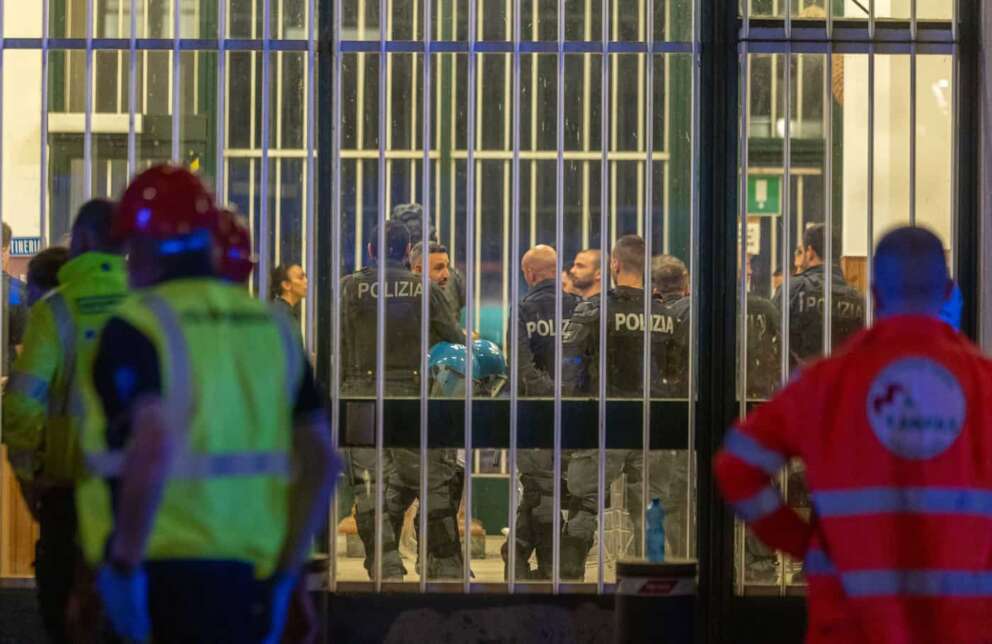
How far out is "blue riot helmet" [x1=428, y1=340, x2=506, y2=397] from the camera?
7.73 metres

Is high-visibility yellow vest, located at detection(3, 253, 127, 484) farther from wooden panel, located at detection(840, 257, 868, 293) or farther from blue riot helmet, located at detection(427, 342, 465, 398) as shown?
wooden panel, located at detection(840, 257, 868, 293)

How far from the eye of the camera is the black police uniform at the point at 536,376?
775 centimetres

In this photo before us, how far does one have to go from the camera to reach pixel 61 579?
6.07 m

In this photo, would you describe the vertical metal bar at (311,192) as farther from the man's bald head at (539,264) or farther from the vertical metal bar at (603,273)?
the vertical metal bar at (603,273)

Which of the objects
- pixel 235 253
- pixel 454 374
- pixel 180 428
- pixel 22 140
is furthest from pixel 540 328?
pixel 180 428

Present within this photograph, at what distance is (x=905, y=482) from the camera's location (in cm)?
405

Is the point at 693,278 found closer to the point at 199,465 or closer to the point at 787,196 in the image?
the point at 787,196

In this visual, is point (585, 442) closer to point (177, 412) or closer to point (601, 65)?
point (601, 65)

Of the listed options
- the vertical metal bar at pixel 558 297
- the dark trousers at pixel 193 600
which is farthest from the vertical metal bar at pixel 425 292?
the dark trousers at pixel 193 600

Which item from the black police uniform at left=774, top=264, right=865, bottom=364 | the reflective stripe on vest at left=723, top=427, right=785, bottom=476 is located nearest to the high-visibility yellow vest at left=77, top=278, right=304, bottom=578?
the reflective stripe on vest at left=723, top=427, right=785, bottom=476

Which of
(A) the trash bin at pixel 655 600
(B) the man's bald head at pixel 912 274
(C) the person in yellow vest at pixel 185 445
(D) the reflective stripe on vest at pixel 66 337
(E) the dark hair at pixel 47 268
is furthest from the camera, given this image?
(A) the trash bin at pixel 655 600

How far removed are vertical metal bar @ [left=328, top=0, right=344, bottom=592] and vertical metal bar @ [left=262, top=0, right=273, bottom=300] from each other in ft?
0.94

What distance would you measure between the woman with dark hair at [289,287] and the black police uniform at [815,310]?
84.1 inches

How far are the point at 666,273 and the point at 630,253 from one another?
0.19 m
